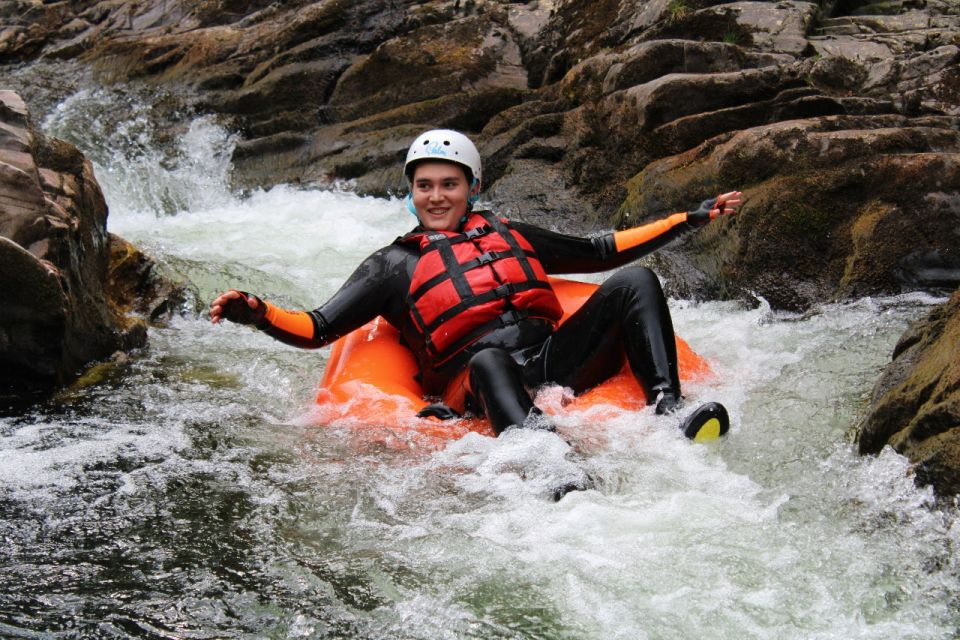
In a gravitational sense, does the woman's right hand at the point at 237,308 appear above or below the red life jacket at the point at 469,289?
above

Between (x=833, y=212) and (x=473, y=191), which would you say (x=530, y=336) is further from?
(x=833, y=212)

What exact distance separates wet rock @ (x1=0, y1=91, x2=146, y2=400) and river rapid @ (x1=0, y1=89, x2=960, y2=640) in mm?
229

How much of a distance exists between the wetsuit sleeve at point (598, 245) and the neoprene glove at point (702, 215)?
0.02 meters

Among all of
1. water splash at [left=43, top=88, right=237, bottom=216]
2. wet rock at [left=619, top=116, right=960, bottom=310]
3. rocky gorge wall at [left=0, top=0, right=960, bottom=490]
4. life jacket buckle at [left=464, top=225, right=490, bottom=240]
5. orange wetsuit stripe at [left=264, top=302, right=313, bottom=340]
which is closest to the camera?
orange wetsuit stripe at [left=264, top=302, right=313, bottom=340]

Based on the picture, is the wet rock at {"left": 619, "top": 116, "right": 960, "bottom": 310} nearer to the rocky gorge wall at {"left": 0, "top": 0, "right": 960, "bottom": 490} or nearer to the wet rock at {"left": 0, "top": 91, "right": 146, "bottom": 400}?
the rocky gorge wall at {"left": 0, "top": 0, "right": 960, "bottom": 490}

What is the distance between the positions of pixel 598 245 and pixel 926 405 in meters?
2.04

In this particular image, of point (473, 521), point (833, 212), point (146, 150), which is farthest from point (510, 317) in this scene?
point (146, 150)

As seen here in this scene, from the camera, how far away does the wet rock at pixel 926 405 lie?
8.80 feet

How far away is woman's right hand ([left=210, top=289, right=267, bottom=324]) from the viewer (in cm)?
358

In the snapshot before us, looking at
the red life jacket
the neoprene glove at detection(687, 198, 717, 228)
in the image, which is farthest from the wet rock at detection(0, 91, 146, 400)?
the neoprene glove at detection(687, 198, 717, 228)

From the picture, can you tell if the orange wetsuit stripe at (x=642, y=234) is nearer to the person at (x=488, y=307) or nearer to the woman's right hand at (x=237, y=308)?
the person at (x=488, y=307)

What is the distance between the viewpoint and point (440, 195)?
437cm

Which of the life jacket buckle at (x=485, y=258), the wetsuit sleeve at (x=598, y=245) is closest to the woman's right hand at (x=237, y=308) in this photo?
the life jacket buckle at (x=485, y=258)

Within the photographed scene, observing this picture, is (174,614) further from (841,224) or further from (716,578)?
(841,224)
